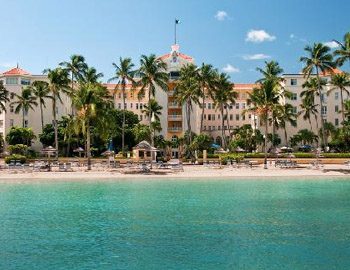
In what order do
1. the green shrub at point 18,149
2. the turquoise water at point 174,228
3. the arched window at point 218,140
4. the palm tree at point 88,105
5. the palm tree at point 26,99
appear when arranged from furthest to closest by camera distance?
1. the arched window at point 218,140
2. the palm tree at point 26,99
3. the green shrub at point 18,149
4. the palm tree at point 88,105
5. the turquoise water at point 174,228

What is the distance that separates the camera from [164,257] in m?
16.5

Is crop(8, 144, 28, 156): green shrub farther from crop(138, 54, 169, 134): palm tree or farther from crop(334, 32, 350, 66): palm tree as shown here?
crop(334, 32, 350, 66): palm tree

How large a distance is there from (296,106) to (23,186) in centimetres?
6838

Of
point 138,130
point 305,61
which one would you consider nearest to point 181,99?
point 138,130

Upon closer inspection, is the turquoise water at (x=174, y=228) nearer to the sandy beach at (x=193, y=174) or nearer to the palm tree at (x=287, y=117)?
the sandy beach at (x=193, y=174)

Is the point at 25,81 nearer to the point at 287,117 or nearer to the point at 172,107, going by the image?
the point at 172,107

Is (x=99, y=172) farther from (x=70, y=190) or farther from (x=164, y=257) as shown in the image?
(x=164, y=257)

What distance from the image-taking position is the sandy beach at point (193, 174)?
1827 inches

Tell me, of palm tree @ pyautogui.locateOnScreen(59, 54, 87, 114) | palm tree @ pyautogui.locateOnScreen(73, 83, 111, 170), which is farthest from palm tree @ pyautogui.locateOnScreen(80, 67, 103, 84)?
palm tree @ pyautogui.locateOnScreen(73, 83, 111, 170)

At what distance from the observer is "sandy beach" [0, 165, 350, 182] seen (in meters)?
46.4

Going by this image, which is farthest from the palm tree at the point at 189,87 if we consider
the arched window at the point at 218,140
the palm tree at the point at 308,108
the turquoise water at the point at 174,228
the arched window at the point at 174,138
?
the turquoise water at the point at 174,228

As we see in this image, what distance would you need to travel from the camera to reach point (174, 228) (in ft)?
71.1

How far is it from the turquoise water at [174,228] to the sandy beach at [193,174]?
8.71 meters

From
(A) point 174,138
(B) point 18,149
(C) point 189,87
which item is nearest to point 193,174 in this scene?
(C) point 189,87
